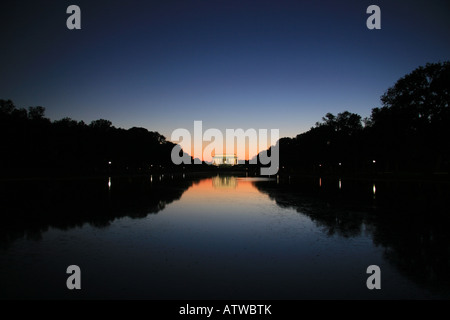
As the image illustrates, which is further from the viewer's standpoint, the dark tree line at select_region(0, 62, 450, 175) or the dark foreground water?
the dark tree line at select_region(0, 62, 450, 175)

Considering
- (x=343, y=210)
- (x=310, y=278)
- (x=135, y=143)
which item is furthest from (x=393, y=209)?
(x=135, y=143)

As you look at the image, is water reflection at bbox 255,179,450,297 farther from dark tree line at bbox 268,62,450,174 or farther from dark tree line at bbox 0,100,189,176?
dark tree line at bbox 0,100,189,176

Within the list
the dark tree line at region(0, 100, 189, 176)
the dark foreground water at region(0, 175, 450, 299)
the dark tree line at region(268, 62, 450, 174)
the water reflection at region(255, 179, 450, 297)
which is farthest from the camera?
the dark tree line at region(0, 100, 189, 176)

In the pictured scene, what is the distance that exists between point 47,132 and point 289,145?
102m

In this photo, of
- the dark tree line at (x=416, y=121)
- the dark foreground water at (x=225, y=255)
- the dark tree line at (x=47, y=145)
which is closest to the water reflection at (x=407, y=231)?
the dark foreground water at (x=225, y=255)

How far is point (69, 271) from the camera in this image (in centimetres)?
701

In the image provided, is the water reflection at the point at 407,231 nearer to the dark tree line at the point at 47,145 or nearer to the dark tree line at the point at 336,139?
the dark tree line at the point at 336,139

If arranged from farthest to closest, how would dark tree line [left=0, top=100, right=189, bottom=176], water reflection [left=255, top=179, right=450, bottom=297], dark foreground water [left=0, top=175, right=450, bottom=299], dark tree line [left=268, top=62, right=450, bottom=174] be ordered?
dark tree line [left=0, top=100, right=189, bottom=176] → dark tree line [left=268, top=62, right=450, bottom=174] → water reflection [left=255, top=179, right=450, bottom=297] → dark foreground water [left=0, top=175, right=450, bottom=299]

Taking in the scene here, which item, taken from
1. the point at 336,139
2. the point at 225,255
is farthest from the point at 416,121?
the point at 225,255

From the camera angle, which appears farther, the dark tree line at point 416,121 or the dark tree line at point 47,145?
the dark tree line at point 47,145

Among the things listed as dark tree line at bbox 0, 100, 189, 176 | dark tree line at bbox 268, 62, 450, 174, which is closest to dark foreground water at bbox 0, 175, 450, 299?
dark tree line at bbox 268, 62, 450, 174

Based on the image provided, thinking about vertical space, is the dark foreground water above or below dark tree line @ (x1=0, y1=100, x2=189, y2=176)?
below

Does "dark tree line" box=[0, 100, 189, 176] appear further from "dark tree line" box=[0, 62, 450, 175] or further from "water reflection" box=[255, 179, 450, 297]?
"water reflection" box=[255, 179, 450, 297]
